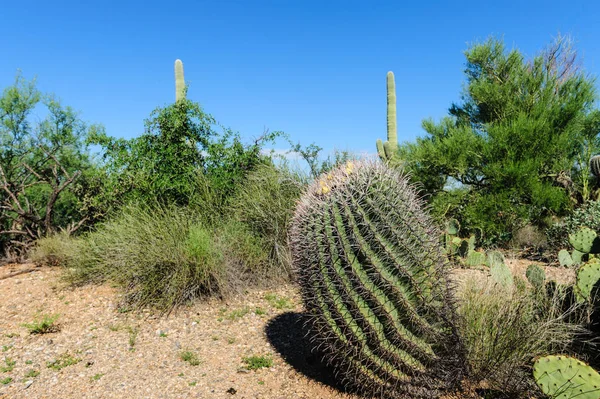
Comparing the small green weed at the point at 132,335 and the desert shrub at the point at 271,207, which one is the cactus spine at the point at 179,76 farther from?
the small green weed at the point at 132,335

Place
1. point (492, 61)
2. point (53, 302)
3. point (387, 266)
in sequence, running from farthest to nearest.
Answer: point (492, 61) → point (53, 302) → point (387, 266)

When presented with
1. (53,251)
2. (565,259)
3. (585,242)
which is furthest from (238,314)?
(53,251)

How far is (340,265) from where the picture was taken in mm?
2846

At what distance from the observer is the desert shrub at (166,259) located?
5445 millimetres

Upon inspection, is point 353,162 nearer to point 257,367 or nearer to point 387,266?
point 387,266

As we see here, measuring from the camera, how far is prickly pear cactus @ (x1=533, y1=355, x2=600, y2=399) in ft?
9.22

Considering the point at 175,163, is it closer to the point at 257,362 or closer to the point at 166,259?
the point at 166,259

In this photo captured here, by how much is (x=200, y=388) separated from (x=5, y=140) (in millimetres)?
9947

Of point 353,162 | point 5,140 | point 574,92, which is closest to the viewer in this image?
point 353,162

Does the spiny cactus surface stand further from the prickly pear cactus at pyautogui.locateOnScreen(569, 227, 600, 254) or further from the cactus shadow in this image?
the cactus shadow

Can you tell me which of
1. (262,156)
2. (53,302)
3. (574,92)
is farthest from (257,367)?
(574,92)

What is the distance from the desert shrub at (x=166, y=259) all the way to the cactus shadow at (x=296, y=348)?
1043 mm

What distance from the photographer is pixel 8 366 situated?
166 inches

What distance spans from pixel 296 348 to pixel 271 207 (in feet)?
10.2
